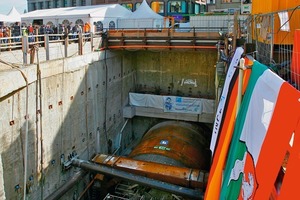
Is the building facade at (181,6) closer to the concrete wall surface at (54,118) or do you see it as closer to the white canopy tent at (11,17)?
the white canopy tent at (11,17)

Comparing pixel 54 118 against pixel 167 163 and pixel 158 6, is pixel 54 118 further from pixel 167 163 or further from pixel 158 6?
pixel 158 6

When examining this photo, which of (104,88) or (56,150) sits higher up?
(104,88)

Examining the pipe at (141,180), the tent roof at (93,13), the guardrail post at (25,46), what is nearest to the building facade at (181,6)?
the tent roof at (93,13)

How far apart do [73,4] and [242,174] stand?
182ft

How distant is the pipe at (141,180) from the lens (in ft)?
38.1

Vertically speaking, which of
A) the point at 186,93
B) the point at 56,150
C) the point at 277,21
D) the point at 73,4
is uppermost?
the point at 73,4

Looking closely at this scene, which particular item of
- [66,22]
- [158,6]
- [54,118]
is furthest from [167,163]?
[158,6]

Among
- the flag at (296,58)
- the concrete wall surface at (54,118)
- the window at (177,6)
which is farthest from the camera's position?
the window at (177,6)

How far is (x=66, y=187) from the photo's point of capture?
12867 mm

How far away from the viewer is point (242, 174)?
14.3 ft

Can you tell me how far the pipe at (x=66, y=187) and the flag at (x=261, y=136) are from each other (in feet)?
28.9

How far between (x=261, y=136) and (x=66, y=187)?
421 inches

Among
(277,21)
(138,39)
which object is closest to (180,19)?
(138,39)

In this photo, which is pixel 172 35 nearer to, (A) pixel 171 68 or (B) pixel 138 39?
(B) pixel 138 39
